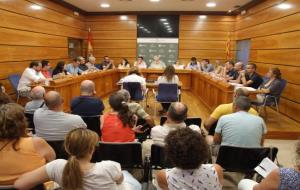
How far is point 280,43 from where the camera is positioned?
22.5 ft

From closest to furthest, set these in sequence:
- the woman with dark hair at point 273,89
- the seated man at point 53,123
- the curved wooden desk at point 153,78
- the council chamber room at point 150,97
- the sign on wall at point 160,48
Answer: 1. the council chamber room at point 150,97
2. the seated man at point 53,123
3. the woman with dark hair at point 273,89
4. the curved wooden desk at point 153,78
5. the sign on wall at point 160,48

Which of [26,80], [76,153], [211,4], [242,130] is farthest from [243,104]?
[211,4]

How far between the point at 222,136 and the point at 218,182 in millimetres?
1344

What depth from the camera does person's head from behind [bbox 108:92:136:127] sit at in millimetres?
2730

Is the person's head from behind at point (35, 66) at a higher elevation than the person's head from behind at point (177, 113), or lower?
higher

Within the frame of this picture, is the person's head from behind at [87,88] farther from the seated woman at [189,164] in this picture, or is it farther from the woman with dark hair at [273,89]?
the woman with dark hair at [273,89]

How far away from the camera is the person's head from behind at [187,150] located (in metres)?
1.46

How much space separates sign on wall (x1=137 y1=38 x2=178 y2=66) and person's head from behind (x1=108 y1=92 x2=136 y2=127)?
9528 mm

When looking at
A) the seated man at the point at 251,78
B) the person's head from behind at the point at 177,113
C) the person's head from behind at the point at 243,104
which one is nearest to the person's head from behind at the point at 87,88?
the person's head from behind at the point at 177,113

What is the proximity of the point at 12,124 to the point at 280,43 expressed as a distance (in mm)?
6782

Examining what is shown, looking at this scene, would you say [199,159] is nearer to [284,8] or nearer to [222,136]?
[222,136]

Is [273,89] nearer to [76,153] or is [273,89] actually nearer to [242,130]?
[242,130]

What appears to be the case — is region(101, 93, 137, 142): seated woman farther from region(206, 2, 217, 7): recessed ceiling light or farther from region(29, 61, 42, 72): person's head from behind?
region(206, 2, 217, 7): recessed ceiling light

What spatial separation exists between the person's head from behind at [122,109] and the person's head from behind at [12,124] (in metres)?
1.09
